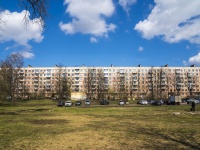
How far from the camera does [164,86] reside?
16062 centimetres

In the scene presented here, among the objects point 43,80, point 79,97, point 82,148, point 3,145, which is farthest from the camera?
A: point 43,80

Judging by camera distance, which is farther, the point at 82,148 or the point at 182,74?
the point at 182,74

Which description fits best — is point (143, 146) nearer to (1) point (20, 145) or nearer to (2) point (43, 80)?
(1) point (20, 145)

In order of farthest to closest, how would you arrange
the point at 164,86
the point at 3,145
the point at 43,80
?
the point at 43,80, the point at 164,86, the point at 3,145

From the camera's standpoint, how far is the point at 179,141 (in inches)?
537

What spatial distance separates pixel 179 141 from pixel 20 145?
8.34 meters

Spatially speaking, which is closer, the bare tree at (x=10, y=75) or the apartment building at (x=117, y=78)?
the bare tree at (x=10, y=75)

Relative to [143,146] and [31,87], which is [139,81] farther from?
[143,146]

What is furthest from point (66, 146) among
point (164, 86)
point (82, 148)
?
point (164, 86)

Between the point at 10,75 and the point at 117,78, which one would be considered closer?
the point at 10,75

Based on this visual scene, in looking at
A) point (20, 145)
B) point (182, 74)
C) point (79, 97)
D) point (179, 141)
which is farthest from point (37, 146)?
point (182, 74)

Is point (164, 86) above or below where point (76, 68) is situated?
below

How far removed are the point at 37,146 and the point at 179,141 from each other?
24.4 ft

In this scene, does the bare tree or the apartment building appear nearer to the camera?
the bare tree
